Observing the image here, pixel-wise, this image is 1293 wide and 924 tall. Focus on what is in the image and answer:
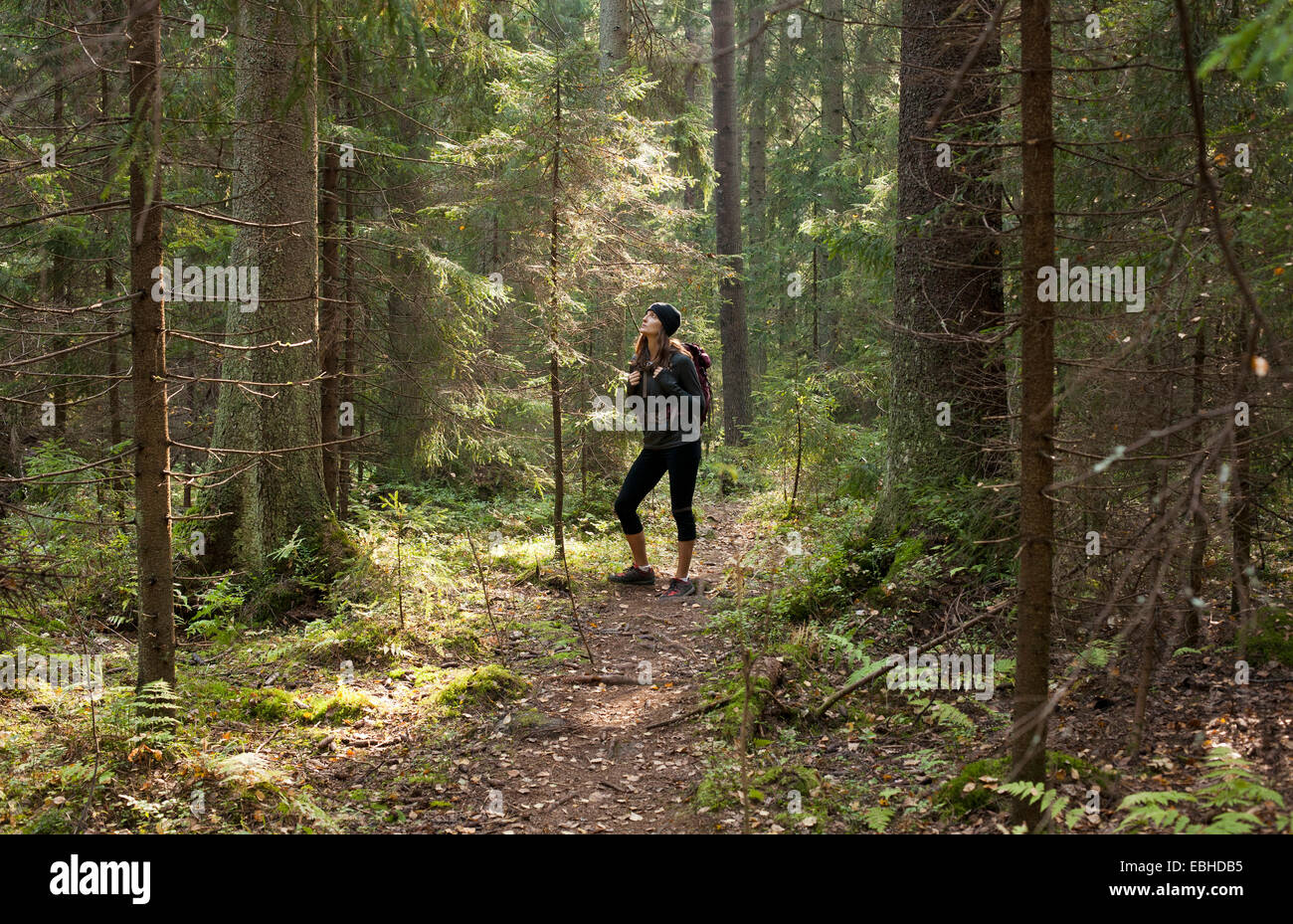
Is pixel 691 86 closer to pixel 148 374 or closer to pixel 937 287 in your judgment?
pixel 937 287

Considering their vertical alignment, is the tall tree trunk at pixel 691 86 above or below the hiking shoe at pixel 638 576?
above

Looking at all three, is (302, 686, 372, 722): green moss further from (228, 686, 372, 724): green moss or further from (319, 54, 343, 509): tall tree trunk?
(319, 54, 343, 509): tall tree trunk

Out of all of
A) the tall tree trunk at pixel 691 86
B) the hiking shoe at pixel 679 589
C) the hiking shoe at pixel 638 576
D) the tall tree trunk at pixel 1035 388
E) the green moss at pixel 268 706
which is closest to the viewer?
the tall tree trunk at pixel 1035 388

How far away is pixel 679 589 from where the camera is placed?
8.49 m

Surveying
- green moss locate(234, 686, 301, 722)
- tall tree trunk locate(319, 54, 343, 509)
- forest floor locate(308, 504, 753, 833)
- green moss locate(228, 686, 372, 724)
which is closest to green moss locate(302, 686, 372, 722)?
green moss locate(228, 686, 372, 724)

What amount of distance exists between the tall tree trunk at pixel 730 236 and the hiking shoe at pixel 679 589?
10.2m

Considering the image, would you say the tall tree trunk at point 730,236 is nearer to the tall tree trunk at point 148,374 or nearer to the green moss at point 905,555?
the green moss at point 905,555

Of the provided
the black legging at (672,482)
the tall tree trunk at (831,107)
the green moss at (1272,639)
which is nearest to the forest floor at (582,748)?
the black legging at (672,482)

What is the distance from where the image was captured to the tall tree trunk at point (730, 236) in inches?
732

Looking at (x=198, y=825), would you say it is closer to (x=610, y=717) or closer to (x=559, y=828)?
(x=559, y=828)

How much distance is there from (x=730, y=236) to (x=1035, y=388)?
1607cm

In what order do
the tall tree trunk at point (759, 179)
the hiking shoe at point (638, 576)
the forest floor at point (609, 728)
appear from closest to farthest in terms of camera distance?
the forest floor at point (609, 728) → the hiking shoe at point (638, 576) → the tall tree trunk at point (759, 179)

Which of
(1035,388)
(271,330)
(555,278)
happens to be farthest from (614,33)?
(1035,388)

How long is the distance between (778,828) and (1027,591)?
1.73 meters
